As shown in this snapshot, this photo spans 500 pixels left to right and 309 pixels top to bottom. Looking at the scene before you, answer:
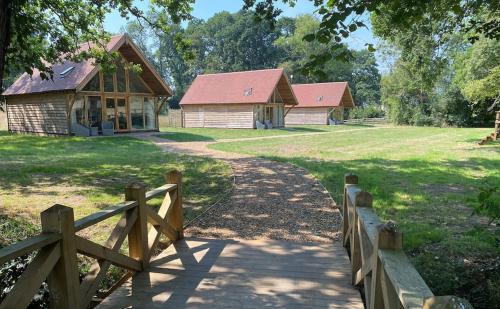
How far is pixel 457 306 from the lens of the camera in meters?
1.31

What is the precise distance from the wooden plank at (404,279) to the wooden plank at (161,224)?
281cm

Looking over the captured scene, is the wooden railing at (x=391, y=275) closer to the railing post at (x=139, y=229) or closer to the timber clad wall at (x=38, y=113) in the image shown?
the railing post at (x=139, y=229)

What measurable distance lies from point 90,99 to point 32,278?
2194 cm

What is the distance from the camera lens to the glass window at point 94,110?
2259 centimetres

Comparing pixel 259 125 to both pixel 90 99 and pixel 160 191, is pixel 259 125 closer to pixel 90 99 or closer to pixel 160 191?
pixel 90 99

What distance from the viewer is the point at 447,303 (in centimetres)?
134

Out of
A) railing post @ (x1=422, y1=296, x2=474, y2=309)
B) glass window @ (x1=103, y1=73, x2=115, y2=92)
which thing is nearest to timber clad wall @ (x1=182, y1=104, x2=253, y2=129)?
glass window @ (x1=103, y1=73, x2=115, y2=92)

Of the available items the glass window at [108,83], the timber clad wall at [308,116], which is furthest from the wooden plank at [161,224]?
the timber clad wall at [308,116]

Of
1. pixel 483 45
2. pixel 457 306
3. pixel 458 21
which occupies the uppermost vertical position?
pixel 483 45

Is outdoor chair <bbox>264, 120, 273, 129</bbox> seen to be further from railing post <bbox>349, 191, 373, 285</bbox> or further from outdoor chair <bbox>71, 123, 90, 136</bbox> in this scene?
railing post <bbox>349, 191, 373, 285</bbox>

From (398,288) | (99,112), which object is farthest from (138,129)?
(398,288)

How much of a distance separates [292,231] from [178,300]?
274cm

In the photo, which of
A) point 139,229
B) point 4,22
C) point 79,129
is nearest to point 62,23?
point 4,22

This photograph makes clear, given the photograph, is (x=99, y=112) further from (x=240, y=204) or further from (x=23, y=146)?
(x=240, y=204)
